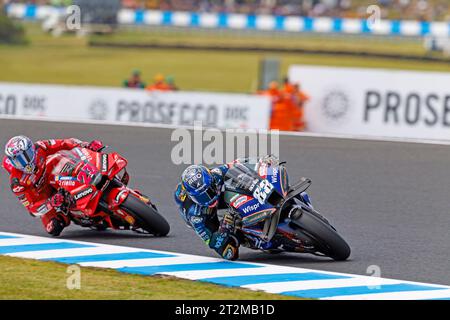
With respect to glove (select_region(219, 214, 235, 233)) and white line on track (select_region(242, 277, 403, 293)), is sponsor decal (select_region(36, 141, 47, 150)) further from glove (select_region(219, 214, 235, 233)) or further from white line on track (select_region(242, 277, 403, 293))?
white line on track (select_region(242, 277, 403, 293))

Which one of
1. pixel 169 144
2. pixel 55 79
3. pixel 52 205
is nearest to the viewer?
pixel 52 205

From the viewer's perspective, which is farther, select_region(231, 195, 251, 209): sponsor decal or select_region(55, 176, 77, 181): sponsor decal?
select_region(55, 176, 77, 181): sponsor decal

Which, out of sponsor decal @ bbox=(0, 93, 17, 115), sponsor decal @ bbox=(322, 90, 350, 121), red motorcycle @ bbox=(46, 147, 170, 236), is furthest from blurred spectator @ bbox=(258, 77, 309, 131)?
red motorcycle @ bbox=(46, 147, 170, 236)

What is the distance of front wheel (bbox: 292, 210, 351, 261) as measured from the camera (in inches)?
374

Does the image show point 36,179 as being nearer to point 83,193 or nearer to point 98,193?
point 83,193

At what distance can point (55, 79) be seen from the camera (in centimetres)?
3503

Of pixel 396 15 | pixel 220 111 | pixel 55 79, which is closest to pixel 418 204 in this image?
pixel 220 111

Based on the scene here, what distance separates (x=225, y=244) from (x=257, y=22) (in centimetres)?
3755

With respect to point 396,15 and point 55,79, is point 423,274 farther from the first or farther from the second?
point 396,15

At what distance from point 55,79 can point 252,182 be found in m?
26.3

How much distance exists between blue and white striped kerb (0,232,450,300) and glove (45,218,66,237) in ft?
0.28

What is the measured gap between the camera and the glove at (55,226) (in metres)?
11.0

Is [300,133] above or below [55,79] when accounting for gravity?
below

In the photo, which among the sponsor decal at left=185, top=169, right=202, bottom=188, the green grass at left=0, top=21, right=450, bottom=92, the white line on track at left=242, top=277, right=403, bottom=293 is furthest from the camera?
the green grass at left=0, top=21, right=450, bottom=92
